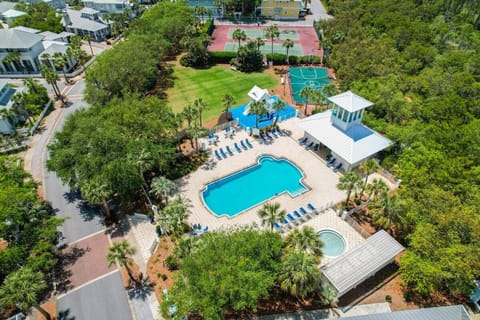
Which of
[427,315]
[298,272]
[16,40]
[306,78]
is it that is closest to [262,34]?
[306,78]

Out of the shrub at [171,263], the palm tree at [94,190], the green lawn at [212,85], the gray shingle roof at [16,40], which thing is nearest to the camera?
the shrub at [171,263]

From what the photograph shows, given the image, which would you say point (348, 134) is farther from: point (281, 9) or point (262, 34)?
point (281, 9)

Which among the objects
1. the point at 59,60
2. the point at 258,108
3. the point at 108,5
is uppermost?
the point at 108,5

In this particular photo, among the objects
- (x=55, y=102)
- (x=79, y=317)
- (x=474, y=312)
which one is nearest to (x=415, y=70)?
(x=474, y=312)

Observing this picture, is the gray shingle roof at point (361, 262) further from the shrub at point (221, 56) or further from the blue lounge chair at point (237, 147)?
the shrub at point (221, 56)

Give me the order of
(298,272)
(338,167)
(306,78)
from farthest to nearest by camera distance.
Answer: (306,78)
(338,167)
(298,272)

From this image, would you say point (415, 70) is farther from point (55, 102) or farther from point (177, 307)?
point (55, 102)

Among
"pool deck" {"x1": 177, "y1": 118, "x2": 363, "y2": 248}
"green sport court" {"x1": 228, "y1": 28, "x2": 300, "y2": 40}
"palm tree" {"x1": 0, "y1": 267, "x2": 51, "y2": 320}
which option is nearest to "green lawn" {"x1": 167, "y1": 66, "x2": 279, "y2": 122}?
"pool deck" {"x1": 177, "y1": 118, "x2": 363, "y2": 248}

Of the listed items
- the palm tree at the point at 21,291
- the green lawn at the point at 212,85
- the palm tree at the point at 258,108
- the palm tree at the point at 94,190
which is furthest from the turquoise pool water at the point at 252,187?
the palm tree at the point at 21,291
